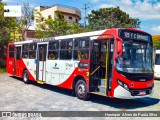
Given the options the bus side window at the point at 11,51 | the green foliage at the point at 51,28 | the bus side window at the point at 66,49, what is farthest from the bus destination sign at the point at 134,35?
the green foliage at the point at 51,28

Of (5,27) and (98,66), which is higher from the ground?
(5,27)

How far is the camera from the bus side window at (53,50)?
43.3 ft

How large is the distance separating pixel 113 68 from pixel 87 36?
2.22 meters

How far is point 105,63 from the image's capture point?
1039 centimetres

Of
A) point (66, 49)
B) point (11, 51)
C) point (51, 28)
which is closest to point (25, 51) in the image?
point (11, 51)

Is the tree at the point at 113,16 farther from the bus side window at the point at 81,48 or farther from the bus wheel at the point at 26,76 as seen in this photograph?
the bus side window at the point at 81,48

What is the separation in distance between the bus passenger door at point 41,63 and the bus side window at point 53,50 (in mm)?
703

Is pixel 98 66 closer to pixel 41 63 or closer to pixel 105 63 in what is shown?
pixel 105 63

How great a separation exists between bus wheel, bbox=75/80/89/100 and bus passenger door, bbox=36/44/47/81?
3.54 metres

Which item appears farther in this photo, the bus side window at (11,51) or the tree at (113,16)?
the tree at (113,16)

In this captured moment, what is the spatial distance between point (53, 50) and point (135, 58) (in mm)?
5154

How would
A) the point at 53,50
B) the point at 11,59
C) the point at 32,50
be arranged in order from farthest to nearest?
the point at 11,59, the point at 32,50, the point at 53,50

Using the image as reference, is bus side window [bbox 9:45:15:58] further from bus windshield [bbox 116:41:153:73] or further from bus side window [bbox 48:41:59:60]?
bus windshield [bbox 116:41:153:73]

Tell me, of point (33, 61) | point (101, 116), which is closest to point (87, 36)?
point (101, 116)
